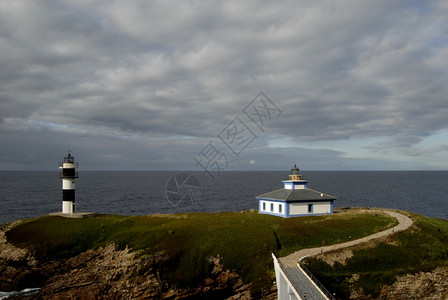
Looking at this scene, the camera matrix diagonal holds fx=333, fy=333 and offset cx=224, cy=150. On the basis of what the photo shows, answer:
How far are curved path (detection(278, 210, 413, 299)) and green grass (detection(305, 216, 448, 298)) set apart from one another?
147 cm

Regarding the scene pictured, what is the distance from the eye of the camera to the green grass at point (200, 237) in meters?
34.4

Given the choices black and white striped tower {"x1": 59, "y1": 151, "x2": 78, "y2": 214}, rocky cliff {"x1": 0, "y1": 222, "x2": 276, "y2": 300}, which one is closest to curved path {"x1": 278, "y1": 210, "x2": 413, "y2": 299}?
rocky cliff {"x1": 0, "y1": 222, "x2": 276, "y2": 300}

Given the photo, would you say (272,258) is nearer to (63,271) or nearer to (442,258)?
(442,258)

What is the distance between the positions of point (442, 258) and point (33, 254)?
4602 centimetres

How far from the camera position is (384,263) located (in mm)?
34500

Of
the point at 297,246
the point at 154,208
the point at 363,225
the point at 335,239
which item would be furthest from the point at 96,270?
the point at 154,208

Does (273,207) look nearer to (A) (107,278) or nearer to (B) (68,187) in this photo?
(A) (107,278)

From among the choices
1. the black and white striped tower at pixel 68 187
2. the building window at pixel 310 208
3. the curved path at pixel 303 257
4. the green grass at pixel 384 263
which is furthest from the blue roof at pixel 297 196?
the black and white striped tower at pixel 68 187

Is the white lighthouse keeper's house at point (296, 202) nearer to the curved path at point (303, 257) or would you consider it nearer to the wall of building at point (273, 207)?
the wall of building at point (273, 207)

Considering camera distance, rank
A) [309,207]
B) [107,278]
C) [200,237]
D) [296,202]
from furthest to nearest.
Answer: [309,207] → [296,202] → [200,237] → [107,278]

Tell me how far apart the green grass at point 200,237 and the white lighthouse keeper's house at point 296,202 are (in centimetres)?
256

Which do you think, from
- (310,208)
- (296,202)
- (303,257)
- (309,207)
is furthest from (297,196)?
(303,257)

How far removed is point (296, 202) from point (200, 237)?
1753 centimetres

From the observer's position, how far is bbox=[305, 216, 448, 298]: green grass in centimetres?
3203
